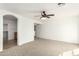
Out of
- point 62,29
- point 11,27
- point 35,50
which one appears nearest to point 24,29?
point 35,50

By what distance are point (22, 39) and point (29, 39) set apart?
1.25m

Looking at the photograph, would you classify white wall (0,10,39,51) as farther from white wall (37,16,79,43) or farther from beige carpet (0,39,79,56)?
white wall (37,16,79,43)

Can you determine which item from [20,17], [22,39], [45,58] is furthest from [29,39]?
[45,58]

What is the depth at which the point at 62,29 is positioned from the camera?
7.90 m

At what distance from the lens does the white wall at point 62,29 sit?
6.96 meters

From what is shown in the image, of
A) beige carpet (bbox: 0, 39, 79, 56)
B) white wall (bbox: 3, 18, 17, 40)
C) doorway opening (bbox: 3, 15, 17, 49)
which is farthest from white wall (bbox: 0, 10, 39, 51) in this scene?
white wall (bbox: 3, 18, 17, 40)

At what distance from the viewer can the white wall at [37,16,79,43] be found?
6.96 meters

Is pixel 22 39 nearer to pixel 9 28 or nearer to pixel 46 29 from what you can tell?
pixel 9 28

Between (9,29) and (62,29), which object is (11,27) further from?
(62,29)

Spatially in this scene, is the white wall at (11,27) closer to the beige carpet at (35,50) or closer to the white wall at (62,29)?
the white wall at (62,29)

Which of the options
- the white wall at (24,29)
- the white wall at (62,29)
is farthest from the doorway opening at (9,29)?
the white wall at (62,29)

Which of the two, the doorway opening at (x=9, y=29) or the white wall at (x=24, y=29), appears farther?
the doorway opening at (x=9, y=29)

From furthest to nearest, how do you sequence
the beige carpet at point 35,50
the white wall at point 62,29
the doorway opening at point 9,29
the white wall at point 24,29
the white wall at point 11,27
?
the white wall at point 11,27 → the doorway opening at point 9,29 → the white wall at point 62,29 → the white wall at point 24,29 → the beige carpet at point 35,50

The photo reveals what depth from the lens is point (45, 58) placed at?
1.23m
